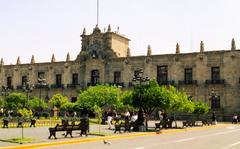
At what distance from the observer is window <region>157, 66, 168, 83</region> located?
46.5 metres

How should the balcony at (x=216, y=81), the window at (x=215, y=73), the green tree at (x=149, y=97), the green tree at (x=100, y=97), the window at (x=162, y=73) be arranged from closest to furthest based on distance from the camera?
the green tree at (x=149, y=97), the green tree at (x=100, y=97), the balcony at (x=216, y=81), the window at (x=215, y=73), the window at (x=162, y=73)

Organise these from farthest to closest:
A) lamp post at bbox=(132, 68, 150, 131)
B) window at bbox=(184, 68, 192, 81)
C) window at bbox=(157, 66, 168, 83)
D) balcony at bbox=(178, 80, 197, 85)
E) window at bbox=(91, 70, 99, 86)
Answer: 1. window at bbox=(91, 70, 99, 86)
2. window at bbox=(157, 66, 168, 83)
3. window at bbox=(184, 68, 192, 81)
4. balcony at bbox=(178, 80, 197, 85)
5. lamp post at bbox=(132, 68, 150, 131)

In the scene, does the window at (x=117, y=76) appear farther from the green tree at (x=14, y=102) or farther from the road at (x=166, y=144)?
the road at (x=166, y=144)

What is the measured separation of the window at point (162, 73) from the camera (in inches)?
1832

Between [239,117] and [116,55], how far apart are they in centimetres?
1715

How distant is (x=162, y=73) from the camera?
154 ft

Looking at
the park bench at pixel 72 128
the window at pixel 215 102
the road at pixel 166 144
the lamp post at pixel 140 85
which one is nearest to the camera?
the road at pixel 166 144

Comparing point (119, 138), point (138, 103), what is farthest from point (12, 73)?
point (119, 138)

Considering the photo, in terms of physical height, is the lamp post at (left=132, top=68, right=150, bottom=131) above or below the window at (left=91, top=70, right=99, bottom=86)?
below

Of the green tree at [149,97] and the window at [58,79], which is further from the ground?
the window at [58,79]

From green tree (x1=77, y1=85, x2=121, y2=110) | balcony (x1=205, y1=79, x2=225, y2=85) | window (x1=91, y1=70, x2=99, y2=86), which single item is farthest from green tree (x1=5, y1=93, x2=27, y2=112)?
balcony (x1=205, y1=79, x2=225, y2=85)

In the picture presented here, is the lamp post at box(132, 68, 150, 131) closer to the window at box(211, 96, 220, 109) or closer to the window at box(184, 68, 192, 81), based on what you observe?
the window at box(211, 96, 220, 109)

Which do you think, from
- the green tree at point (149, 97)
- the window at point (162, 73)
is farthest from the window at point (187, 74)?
the green tree at point (149, 97)

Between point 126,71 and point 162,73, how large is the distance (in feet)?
15.6
